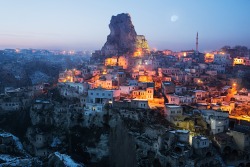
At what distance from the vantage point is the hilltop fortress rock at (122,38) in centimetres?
6359

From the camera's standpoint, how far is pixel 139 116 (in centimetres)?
3469

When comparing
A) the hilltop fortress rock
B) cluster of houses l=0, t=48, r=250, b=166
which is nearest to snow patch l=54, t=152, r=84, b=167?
cluster of houses l=0, t=48, r=250, b=166

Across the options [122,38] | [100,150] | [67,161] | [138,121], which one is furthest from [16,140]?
[122,38]

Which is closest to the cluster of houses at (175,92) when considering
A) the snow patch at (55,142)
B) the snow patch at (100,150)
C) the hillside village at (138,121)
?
the hillside village at (138,121)

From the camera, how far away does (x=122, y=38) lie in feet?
212

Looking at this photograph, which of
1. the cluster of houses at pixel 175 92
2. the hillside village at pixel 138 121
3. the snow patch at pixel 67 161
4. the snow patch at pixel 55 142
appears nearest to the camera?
the hillside village at pixel 138 121

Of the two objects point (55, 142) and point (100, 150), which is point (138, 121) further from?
point (55, 142)

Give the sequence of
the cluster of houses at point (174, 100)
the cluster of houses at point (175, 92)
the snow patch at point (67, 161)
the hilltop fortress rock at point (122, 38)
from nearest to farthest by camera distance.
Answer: the cluster of houses at point (174, 100), the snow patch at point (67, 161), the cluster of houses at point (175, 92), the hilltop fortress rock at point (122, 38)

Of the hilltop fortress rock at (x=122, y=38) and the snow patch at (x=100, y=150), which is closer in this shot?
the snow patch at (x=100, y=150)

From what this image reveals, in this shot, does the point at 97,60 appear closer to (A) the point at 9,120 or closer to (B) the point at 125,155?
(A) the point at 9,120

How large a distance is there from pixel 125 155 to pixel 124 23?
1499 inches

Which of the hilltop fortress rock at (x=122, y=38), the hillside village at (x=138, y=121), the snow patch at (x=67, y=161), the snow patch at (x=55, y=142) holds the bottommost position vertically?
the snow patch at (x=67, y=161)

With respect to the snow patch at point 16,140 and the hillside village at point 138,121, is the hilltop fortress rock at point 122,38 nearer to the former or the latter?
the hillside village at point 138,121

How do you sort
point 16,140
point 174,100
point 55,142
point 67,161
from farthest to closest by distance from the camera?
1. point 16,140
2. point 174,100
3. point 55,142
4. point 67,161
